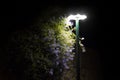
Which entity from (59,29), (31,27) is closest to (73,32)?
(59,29)

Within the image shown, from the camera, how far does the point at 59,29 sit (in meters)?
21.9

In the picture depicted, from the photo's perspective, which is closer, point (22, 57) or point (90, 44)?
point (22, 57)

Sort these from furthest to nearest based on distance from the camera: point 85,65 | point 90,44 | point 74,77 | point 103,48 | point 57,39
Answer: point 103,48
point 90,44
point 85,65
point 74,77
point 57,39

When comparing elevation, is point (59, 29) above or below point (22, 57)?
above

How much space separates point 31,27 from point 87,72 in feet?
21.2

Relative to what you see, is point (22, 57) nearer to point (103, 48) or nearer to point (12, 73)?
point (12, 73)

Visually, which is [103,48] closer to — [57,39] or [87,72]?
[87,72]

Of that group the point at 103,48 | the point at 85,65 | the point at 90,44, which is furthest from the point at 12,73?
the point at 103,48

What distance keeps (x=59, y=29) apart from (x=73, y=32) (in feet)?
7.59

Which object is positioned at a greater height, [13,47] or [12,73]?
[13,47]

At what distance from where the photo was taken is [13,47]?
2031 cm

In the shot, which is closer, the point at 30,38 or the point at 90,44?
the point at 30,38

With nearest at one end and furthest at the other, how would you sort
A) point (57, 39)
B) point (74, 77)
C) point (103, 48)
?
point (57, 39) < point (74, 77) < point (103, 48)

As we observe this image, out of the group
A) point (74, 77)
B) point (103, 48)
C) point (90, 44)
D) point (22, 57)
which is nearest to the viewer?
point (22, 57)
